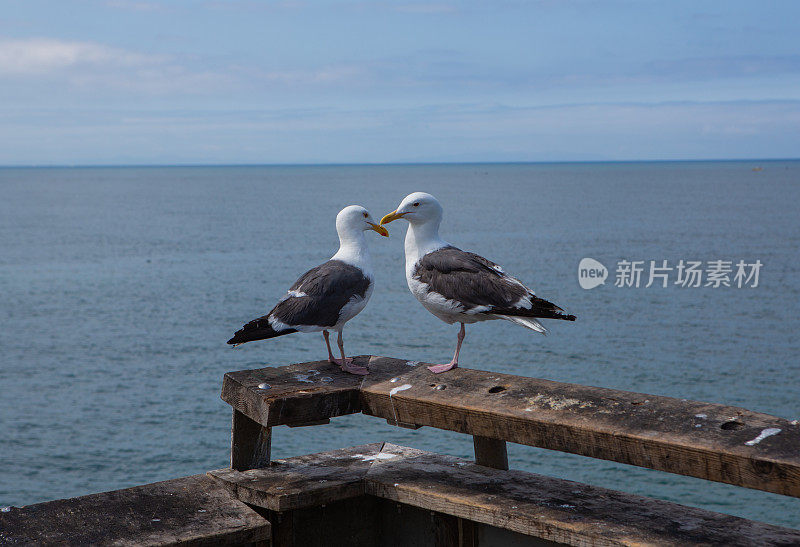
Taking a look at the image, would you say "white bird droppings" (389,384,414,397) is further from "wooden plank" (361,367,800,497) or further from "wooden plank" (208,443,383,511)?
"wooden plank" (208,443,383,511)

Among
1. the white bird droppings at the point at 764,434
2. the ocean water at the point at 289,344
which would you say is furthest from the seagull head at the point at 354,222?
the ocean water at the point at 289,344

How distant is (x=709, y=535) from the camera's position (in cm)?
374

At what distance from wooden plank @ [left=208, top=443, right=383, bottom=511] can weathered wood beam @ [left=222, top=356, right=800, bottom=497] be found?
37cm

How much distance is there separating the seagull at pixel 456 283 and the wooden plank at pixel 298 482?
920mm

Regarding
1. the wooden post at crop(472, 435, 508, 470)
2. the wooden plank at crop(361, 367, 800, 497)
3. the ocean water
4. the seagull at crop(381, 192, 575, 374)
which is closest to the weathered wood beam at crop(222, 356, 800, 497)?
the wooden plank at crop(361, 367, 800, 497)

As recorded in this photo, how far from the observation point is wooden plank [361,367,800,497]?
3.31 meters

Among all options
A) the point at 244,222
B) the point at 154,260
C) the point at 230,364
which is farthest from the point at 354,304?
the point at 244,222

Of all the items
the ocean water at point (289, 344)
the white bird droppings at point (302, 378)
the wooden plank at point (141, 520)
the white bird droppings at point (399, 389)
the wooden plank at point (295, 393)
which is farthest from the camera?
the ocean water at point (289, 344)

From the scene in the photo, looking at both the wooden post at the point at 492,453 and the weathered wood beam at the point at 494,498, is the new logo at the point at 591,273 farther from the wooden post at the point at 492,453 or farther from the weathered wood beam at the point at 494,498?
the weathered wood beam at the point at 494,498

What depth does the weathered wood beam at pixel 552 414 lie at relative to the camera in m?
3.36

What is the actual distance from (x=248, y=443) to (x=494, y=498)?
1.47 metres

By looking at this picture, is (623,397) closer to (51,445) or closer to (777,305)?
(51,445)

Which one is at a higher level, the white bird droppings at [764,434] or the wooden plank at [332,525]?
the white bird droppings at [764,434]

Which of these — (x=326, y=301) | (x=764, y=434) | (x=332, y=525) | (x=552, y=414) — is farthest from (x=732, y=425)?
(x=326, y=301)
